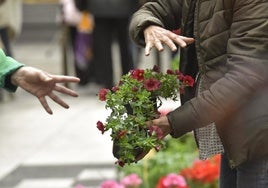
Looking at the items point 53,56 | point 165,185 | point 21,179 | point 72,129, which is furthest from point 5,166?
point 53,56

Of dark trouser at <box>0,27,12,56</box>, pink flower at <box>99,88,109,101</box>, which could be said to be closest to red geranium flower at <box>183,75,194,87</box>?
pink flower at <box>99,88,109,101</box>

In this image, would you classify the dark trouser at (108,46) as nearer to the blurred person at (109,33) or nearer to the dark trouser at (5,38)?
the blurred person at (109,33)

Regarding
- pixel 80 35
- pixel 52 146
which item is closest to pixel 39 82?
pixel 52 146

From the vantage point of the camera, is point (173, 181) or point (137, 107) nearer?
point (137, 107)

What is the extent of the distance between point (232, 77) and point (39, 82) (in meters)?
0.87

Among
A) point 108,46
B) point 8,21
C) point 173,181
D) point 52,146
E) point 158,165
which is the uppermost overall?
point 173,181

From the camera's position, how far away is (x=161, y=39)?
2811 millimetres

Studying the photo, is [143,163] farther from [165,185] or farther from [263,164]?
[263,164]

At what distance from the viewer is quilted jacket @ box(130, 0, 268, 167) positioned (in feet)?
8.37

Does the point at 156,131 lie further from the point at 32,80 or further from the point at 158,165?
the point at 158,165

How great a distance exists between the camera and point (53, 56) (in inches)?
588

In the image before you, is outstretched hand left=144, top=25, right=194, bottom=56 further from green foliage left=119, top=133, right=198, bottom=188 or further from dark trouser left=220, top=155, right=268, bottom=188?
green foliage left=119, top=133, right=198, bottom=188

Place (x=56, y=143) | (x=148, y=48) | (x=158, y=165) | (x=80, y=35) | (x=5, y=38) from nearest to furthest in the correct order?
(x=148, y=48)
(x=158, y=165)
(x=56, y=143)
(x=5, y=38)
(x=80, y=35)

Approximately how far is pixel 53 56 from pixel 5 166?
866 centimetres
